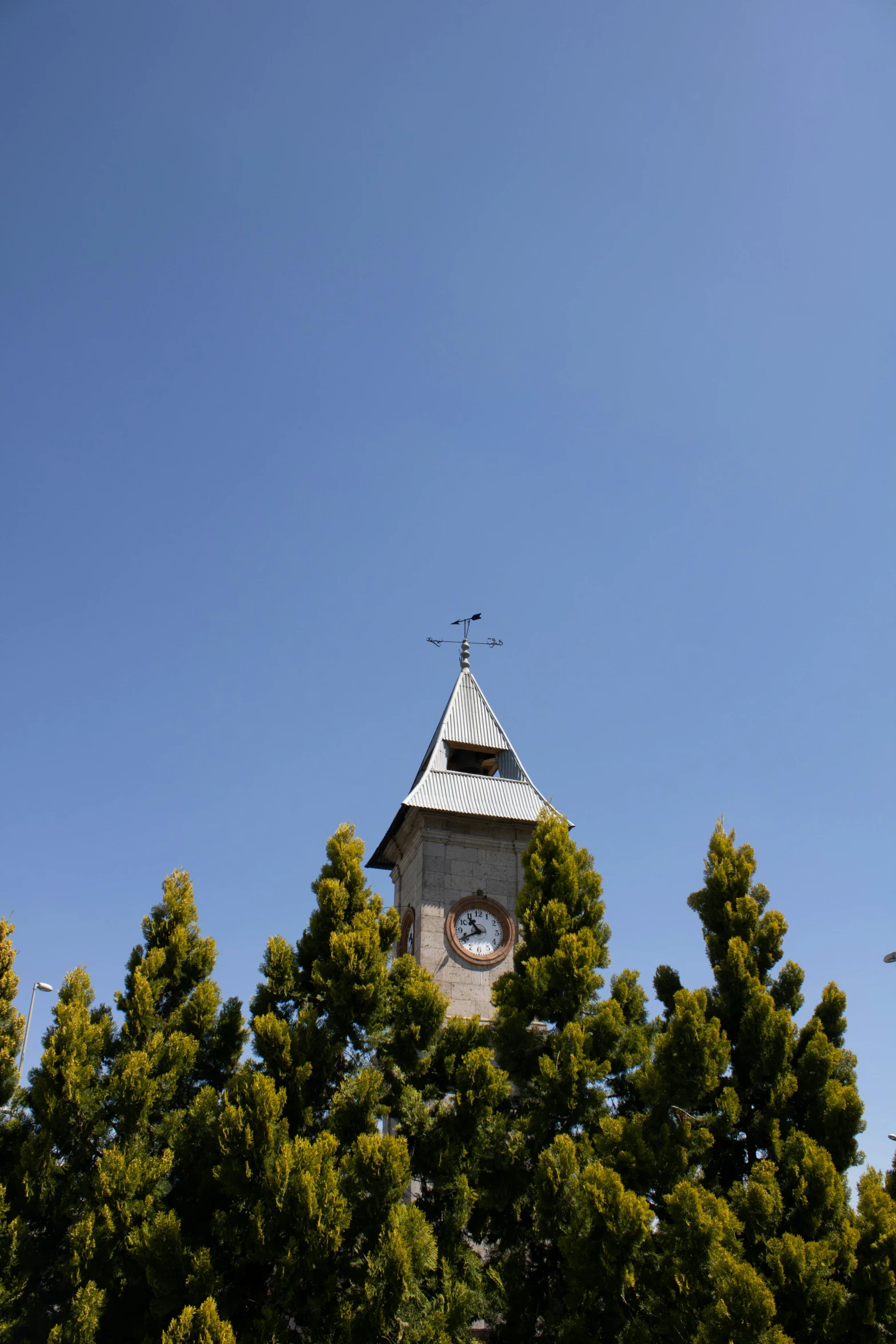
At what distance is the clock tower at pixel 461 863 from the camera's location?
20.3 m

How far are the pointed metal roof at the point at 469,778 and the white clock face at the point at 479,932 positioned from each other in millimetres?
2210

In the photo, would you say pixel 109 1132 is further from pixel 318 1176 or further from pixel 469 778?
pixel 469 778

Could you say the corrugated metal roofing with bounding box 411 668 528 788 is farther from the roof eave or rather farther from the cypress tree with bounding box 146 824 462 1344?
the cypress tree with bounding box 146 824 462 1344

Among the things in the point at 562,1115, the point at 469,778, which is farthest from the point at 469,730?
the point at 562,1115

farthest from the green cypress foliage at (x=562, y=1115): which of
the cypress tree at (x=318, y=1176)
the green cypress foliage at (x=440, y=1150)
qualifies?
the cypress tree at (x=318, y=1176)

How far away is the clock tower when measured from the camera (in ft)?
66.5

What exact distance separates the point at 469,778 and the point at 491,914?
11.9ft

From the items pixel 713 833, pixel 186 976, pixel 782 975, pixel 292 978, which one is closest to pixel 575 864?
pixel 713 833

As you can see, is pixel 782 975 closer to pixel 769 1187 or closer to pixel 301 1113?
pixel 769 1187

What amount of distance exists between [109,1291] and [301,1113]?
3.17 m

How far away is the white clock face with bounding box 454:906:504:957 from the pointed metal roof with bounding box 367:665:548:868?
221 cm

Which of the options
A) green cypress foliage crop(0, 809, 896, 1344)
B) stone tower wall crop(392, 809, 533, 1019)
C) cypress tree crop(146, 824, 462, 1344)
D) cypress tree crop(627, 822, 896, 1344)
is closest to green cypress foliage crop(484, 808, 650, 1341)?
green cypress foliage crop(0, 809, 896, 1344)

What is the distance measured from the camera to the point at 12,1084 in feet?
48.2

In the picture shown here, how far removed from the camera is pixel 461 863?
2162 cm
